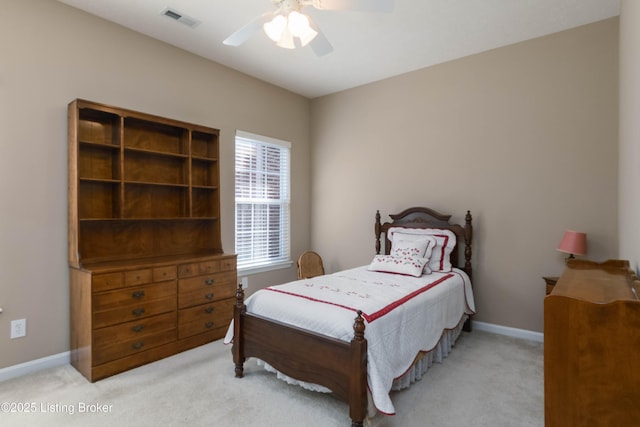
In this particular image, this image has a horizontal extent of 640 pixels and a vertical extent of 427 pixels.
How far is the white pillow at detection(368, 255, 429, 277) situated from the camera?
3336mm

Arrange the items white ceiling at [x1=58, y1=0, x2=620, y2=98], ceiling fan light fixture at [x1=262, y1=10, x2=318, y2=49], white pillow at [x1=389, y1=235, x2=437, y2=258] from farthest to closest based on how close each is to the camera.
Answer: white pillow at [x1=389, y1=235, x2=437, y2=258], white ceiling at [x1=58, y1=0, x2=620, y2=98], ceiling fan light fixture at [x1=262, y1=10, x2=318, y2=49]

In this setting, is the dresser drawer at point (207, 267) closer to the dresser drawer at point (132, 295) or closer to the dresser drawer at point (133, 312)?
the dresser drawer at point (132, 295)

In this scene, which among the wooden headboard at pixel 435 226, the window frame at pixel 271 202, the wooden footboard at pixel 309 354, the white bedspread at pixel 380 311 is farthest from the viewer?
the window frame at pixel 271 202

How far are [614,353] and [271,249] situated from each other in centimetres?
393

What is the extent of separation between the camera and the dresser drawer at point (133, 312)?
2604 mm

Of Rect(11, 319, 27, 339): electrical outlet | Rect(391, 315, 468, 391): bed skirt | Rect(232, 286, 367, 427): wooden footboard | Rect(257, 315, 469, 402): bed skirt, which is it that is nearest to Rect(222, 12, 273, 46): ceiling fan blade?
Rect(232, 286, 367, 427): wooden footboard

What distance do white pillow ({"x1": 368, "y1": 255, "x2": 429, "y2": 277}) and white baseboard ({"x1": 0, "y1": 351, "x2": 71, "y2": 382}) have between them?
2807mm

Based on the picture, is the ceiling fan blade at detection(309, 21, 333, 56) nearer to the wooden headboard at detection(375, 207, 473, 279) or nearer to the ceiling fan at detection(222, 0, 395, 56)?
the ceiling fan at detection(222, 0, 395, 56)

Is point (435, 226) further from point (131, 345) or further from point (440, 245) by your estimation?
point (131, 345)

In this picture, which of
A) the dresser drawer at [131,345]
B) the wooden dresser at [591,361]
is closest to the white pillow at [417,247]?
the dresser drawer at [131,345]

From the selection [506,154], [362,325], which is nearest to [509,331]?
[506,154]

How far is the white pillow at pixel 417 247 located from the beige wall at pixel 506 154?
50cm

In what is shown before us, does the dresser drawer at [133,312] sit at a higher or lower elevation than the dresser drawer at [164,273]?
lower

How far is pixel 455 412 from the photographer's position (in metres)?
2.21
